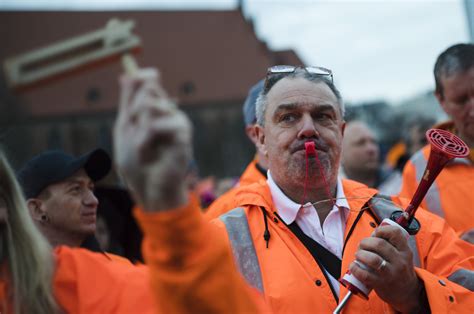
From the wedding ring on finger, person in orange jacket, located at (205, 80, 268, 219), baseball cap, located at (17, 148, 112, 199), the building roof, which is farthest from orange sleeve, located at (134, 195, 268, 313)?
the building roof

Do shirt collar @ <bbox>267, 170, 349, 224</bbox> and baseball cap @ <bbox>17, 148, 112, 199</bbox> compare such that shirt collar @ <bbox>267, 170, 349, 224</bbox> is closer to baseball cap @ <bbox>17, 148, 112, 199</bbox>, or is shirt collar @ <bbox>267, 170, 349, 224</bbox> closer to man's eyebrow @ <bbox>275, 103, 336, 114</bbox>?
man's eyebrow @ <bbox>275, 103, 336, 114</bbox>

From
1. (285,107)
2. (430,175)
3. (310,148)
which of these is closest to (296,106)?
(285,107)

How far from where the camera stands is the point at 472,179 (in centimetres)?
305

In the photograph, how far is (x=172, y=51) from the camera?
53281mm

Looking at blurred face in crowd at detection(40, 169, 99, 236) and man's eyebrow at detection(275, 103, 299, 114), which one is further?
blurred face in crowd at detection(40, 169, 99, 236)

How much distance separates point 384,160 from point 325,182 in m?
8.44

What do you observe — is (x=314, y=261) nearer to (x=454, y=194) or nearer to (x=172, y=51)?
(x=454, y=194)

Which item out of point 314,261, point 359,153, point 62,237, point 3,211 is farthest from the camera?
point 359,153

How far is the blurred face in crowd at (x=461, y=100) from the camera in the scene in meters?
3.07

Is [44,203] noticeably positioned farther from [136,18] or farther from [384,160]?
[136,18]

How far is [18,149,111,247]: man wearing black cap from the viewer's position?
2.96m

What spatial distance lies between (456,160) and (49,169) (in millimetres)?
2314

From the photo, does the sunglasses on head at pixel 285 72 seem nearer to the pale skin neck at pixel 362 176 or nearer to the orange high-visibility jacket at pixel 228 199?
the orange high-visibility jacket at pixel 228 199

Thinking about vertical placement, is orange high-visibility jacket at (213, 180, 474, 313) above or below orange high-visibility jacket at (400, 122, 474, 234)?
above
